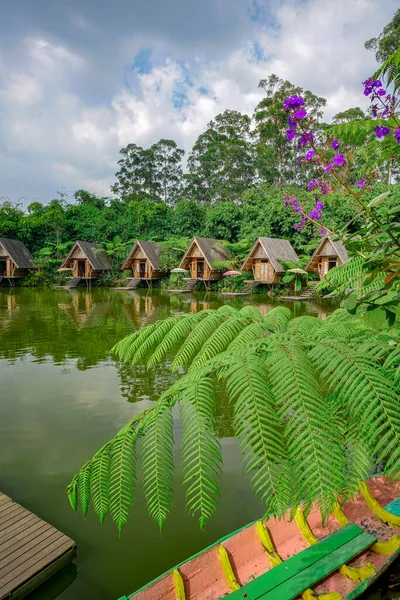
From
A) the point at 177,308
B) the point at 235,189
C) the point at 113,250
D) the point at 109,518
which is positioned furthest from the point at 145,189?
the point at 109,518

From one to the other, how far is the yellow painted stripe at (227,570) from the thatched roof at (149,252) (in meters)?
24.7

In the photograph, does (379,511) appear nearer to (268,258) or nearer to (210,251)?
(268,258)

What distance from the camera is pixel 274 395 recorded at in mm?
1185

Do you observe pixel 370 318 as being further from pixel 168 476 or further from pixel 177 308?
pixel 177 308

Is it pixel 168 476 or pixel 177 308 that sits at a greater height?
pixel 168 476

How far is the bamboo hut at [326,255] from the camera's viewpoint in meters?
19.8

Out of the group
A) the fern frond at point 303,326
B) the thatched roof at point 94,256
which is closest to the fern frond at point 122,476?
the fern frond at point 303,326

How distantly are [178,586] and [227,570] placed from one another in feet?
1.02

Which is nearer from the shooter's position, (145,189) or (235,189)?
(235,189)

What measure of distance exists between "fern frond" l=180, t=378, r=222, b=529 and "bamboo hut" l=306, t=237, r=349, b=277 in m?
19.7

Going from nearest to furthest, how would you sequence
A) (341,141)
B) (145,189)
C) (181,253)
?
(341,141) < (181,253) < (145,189)

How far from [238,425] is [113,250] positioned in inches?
1165

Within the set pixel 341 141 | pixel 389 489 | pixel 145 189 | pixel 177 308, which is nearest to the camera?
pixel 341 141

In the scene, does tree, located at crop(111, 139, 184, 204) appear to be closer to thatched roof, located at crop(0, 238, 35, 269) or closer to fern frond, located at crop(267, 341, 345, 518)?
thatched roof, located at crop(0, 238, 35, 269)
